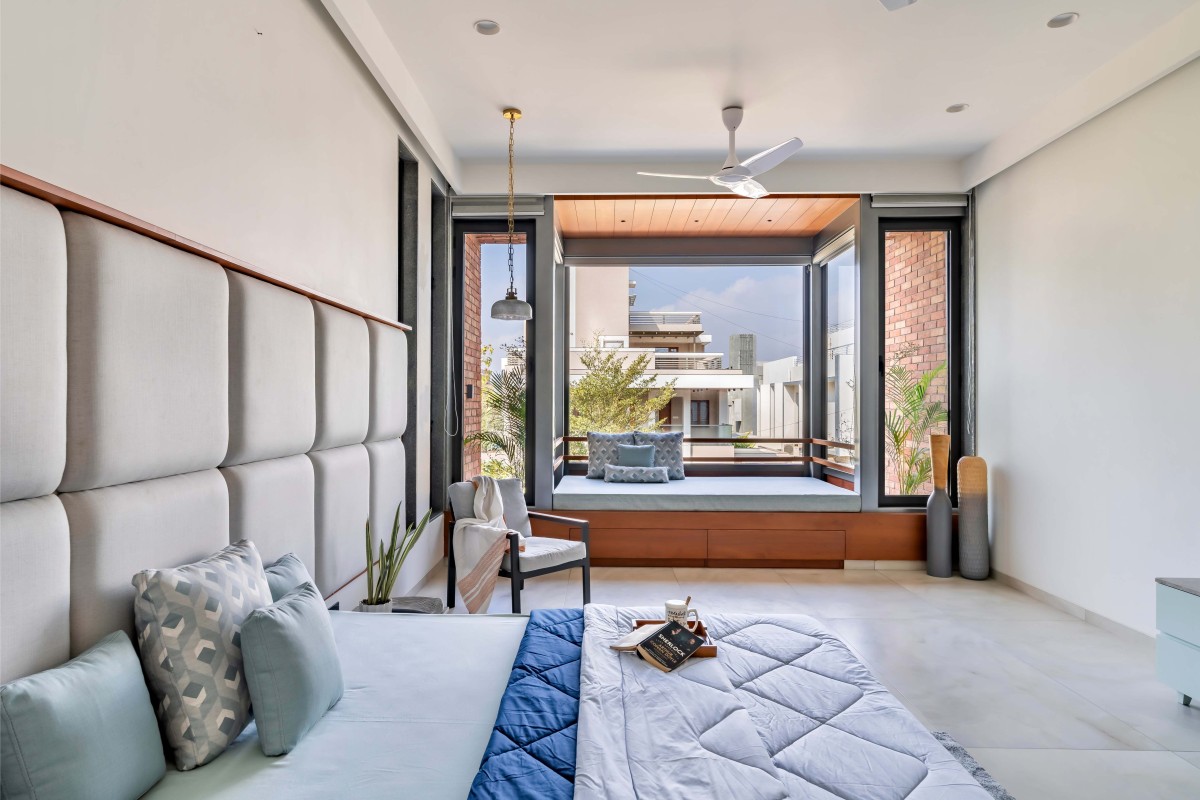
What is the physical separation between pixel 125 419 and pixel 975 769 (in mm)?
2605

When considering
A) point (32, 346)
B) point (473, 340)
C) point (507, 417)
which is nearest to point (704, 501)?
point (507, 417)

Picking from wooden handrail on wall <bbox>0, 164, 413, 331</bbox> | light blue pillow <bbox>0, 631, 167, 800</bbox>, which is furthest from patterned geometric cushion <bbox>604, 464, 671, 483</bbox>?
light blue pillow <bbox>0, 631, 167, 800</bbox>

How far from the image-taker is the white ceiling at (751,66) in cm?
289

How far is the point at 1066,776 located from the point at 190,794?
8.16ft

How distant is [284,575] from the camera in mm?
1946

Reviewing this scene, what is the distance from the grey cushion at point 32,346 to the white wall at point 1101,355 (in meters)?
4.09

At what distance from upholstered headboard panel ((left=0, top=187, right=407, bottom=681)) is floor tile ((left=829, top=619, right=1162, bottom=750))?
8.18 feet

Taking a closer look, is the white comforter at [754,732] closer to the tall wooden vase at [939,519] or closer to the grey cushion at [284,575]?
the grey cushion at [284,575]

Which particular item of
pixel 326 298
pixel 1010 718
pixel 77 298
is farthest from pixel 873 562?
pixel 77 298

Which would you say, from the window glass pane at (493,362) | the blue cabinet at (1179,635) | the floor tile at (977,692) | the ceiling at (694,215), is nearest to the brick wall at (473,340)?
the window glass pane at (493,362)

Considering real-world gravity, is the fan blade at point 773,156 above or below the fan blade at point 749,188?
above

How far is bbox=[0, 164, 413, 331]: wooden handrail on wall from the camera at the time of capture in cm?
120

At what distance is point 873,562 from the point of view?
189 inches

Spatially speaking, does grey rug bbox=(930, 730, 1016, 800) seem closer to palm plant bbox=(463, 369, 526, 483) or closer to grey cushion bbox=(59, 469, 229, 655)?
grey cushion bbox=(59, 469, 229, 655)
